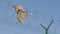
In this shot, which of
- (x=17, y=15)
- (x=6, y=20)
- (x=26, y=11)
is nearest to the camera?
(x=6, y=20)

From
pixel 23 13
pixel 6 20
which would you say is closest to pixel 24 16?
pixel 23 13

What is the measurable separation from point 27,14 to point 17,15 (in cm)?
75

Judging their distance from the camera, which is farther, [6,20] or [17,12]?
[17,12]

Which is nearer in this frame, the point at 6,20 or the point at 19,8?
the point at 6,20

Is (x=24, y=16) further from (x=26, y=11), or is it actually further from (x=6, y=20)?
(x=6, y=20)

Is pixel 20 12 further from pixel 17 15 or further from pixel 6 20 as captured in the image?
pixel 6 20

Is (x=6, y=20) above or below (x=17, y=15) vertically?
above

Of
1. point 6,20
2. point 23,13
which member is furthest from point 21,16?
point 6,20

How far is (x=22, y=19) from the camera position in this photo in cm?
1079

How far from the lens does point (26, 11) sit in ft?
36.3

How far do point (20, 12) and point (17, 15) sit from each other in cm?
52

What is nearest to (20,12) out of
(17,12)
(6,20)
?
(17,12)

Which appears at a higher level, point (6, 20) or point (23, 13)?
point (6, 20)

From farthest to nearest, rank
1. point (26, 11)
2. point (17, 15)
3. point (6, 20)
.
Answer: point (26, 11) < point (17, 15) < point (6, 20)
